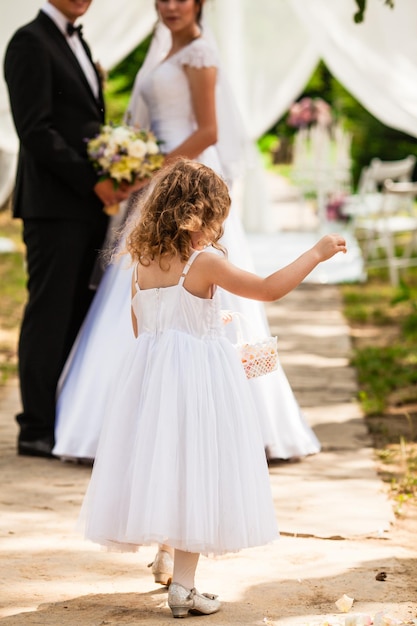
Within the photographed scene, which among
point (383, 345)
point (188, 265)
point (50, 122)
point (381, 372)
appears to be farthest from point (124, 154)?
point (383, 345)

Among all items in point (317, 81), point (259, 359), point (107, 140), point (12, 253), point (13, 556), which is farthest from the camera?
point (317, 81)

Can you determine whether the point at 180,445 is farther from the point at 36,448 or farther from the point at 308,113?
the point at 308,113

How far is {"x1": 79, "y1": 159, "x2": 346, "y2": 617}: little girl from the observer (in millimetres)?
3023


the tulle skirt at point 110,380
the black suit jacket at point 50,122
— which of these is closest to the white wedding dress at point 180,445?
the tulle skirt at point 110,380

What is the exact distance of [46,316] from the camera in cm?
487

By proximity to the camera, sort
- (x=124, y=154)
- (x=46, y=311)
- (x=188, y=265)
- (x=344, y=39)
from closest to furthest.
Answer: (x=188, y=265) < (x=124, y=154) < (x=46, y=311) < (x=344, y=39)

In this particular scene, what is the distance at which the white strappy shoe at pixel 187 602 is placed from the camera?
3066mm

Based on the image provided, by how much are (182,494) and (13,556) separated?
2.87 ft

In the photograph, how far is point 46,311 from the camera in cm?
487

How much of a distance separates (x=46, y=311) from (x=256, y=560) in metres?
1.73

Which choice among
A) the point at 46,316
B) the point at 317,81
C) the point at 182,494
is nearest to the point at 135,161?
the point at 46,316

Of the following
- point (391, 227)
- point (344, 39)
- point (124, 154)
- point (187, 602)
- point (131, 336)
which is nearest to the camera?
point (187, 602)

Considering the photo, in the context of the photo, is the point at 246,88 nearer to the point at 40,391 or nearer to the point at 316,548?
the point at 40,391

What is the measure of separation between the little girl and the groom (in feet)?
5.06
